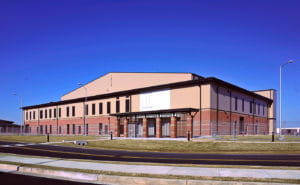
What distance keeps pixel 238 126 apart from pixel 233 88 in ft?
20.8

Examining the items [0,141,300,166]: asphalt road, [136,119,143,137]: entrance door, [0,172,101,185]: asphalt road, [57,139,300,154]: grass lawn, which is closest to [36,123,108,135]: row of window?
[136,119,143,137]: entrance door

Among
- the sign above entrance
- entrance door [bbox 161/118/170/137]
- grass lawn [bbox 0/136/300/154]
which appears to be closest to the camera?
grass lawn [bbox 0/136/300/154]

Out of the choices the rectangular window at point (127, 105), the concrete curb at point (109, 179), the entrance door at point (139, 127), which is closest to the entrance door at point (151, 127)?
the entrance door at point (139, 127)

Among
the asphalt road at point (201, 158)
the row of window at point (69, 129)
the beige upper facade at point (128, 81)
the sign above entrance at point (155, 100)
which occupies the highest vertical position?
the beige upper facade at point (128, 81)

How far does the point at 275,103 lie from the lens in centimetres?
6275

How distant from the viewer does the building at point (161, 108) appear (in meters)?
37.6

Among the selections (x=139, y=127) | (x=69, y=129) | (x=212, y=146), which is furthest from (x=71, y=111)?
(x=212, y=146)

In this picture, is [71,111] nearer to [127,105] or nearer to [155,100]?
[127,105]

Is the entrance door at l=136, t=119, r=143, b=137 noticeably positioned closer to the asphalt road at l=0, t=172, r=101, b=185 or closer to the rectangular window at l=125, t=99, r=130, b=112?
the rectangular window at l=125, t=99, r=130, b=112

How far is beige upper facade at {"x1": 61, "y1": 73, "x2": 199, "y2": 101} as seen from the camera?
48750 mm

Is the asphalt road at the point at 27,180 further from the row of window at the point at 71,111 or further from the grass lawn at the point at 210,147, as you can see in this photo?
the row of window at the point at 71,111

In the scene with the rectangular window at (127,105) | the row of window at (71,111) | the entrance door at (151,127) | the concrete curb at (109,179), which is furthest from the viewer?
the row of window at (71,111)

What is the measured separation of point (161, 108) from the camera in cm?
4425

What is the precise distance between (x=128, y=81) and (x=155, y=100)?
11703mm
